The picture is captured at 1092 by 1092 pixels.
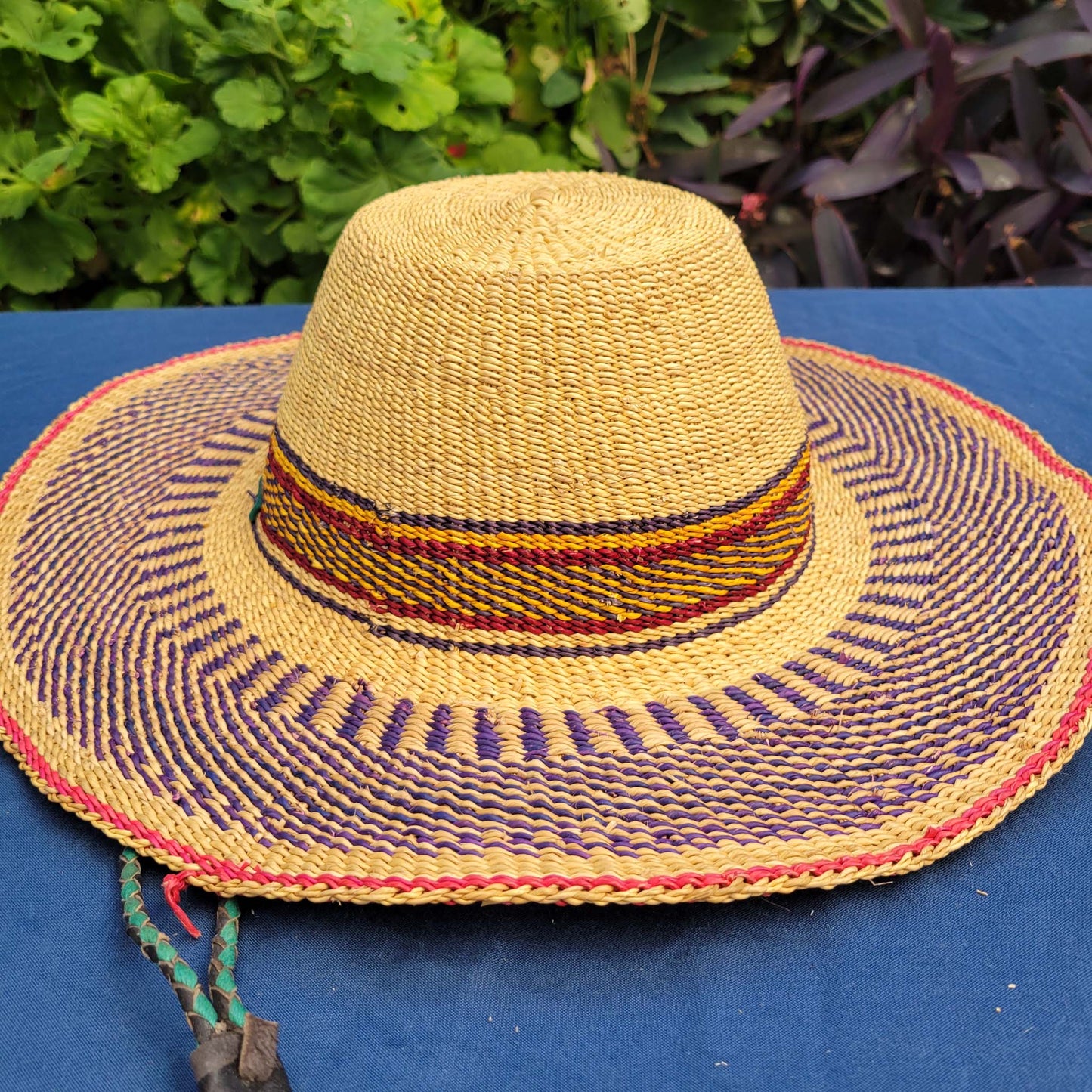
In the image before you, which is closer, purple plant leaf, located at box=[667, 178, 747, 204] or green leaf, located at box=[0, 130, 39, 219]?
green leaf, located at box=[0, 130, 39, 219]

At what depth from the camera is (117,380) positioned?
1.36 m

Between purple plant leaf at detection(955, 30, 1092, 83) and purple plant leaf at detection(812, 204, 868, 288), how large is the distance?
408 mm

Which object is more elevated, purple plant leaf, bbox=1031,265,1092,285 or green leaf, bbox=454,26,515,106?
green leaf, bbox=454,26,515,106

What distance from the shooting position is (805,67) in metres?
2.38

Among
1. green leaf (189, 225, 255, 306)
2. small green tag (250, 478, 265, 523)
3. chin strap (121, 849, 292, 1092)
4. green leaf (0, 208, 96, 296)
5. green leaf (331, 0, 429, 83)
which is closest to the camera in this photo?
chin strap (121, 849, 292, 1092)

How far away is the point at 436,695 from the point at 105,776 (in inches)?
10.0

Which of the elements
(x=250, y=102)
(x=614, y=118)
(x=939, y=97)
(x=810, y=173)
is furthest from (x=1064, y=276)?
(x=250, y=102)

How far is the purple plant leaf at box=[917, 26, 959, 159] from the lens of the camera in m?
2.26

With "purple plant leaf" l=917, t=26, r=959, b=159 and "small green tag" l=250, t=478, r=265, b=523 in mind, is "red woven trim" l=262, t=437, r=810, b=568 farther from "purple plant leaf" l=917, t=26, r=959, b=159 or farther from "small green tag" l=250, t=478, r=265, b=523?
"purple plant leaf" l=917, t=26, r=959, b=159

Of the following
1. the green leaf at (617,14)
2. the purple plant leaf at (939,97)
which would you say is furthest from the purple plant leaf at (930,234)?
the green leaf at (617,14)

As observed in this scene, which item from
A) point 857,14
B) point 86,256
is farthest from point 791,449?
point 857,14

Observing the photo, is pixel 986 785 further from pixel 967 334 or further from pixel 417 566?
pixel 967 334

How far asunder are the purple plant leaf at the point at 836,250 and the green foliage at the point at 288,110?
13.2 inches

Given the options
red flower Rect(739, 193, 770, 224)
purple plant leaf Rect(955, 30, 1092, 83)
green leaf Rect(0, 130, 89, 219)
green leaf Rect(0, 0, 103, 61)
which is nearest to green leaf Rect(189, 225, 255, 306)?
green leaf Rect(0, 130, 89, 219)
